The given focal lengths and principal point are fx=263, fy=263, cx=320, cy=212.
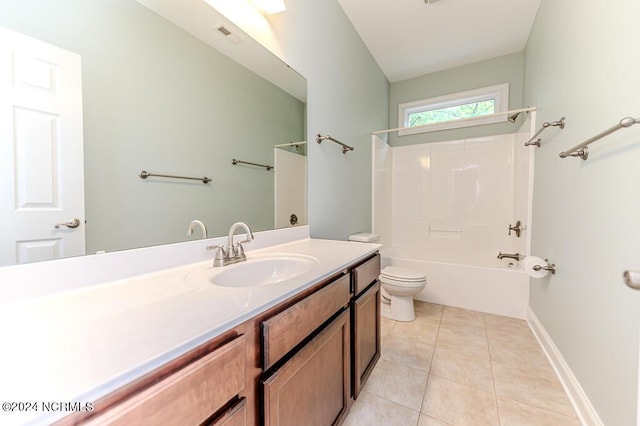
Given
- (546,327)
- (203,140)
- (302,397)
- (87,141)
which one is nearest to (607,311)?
(546,327)

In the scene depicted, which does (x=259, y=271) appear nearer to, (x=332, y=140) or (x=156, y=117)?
→ (x=156, y=117)

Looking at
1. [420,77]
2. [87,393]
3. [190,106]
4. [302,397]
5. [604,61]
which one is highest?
[420,77]

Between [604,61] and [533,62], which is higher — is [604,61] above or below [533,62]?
below

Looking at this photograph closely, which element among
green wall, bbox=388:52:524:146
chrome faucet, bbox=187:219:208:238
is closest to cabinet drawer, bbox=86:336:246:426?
chrome faucet, bbox=187:219:208:238

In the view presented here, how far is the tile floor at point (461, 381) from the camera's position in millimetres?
1306

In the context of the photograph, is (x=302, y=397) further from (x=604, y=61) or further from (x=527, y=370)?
(x=604, y=61)

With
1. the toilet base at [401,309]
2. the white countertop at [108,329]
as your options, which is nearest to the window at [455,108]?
the toilet base at [401,309]

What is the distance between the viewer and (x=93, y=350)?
46 centimetres

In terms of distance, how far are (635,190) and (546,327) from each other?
1.38m

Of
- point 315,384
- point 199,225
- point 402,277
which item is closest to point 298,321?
point 315,384

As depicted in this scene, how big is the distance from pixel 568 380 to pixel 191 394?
196 cm

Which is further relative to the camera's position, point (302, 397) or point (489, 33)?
point (489, 33)

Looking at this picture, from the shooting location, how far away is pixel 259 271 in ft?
3.96

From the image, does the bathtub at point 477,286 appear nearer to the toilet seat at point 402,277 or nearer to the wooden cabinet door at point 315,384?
the toilet seat at point 402,277
